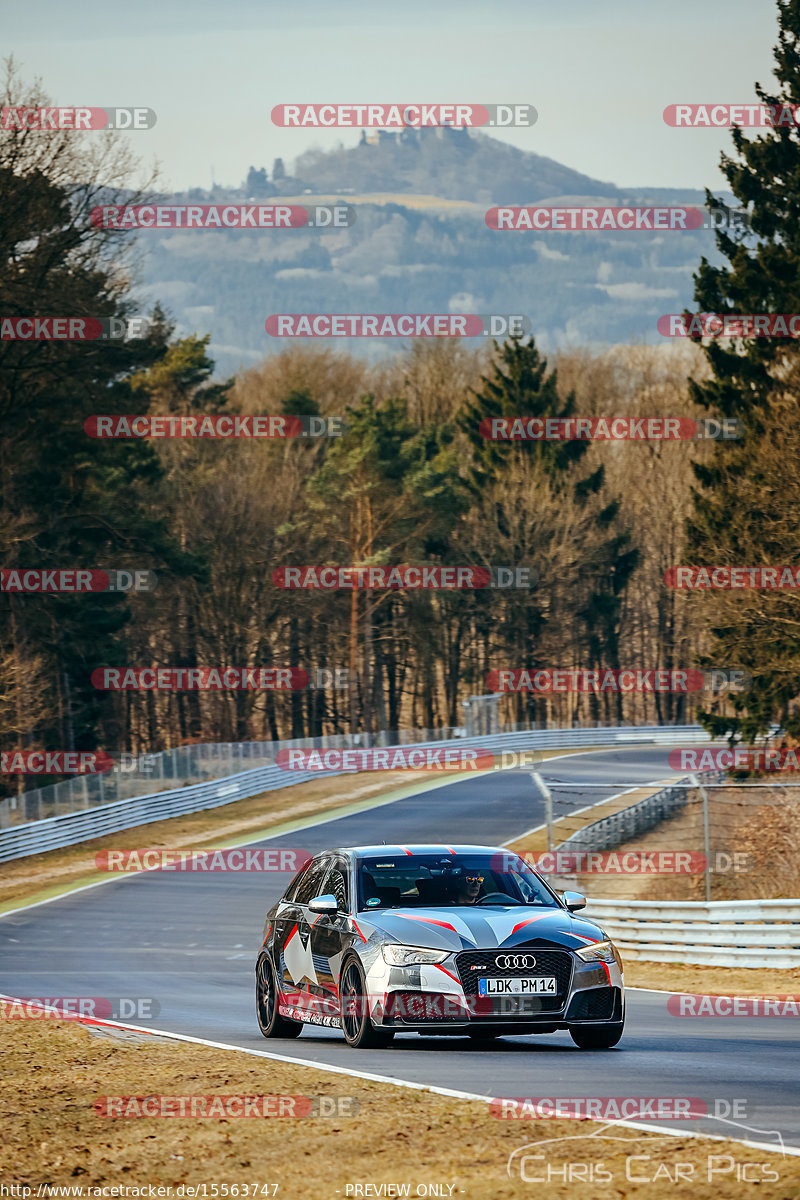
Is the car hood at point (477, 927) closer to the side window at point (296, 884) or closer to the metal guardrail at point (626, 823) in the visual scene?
the side window at point (296, 884)

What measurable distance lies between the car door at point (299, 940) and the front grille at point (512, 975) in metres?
1.76

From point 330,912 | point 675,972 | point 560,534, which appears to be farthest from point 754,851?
point 560,534

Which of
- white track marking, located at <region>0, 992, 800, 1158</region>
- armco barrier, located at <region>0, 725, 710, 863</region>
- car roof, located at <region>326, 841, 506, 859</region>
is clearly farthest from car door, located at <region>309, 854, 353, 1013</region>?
armco barrier, located at <region>0, 725, 710, 863</region>

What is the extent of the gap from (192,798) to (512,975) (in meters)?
38.9

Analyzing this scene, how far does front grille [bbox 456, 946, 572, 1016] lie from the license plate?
0.02 metres

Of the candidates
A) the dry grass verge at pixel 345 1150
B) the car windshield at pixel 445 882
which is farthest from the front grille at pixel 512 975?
the dry grass verge at pixel 345 1150

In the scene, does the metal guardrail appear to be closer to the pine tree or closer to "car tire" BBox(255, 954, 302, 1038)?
the pine tree

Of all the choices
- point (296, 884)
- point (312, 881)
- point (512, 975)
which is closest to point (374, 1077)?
point (512, 975)

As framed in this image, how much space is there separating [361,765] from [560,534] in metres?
24.3

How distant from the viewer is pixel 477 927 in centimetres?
1092

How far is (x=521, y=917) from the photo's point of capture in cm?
1120

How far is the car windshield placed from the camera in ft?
38.5

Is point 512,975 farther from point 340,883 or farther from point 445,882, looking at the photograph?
point 340,883

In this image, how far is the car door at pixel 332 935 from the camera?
37.9 ft
